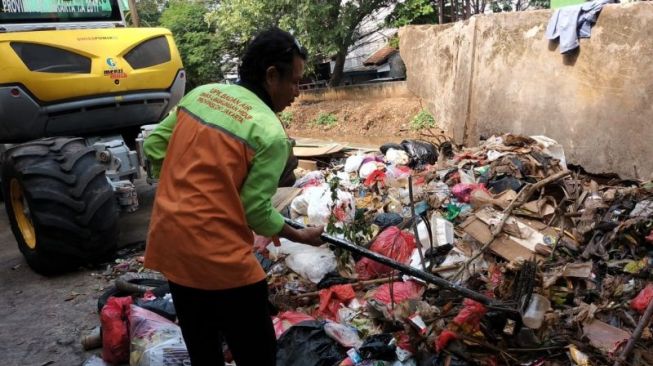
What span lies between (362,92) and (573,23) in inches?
293

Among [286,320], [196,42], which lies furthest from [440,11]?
[286,320]

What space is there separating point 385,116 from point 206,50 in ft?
28.0

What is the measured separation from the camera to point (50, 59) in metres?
4.52

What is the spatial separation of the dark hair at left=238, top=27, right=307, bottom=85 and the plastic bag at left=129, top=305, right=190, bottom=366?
1597 mm

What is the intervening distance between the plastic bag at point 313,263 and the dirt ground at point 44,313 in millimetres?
1440

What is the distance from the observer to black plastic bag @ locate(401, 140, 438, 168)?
680 centimetres

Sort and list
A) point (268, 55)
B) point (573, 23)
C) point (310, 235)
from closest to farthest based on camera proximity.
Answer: point (268, 55) < point (310, 235) < point (573, 23)

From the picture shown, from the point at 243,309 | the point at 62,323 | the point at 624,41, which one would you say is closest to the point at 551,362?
the point at 243,309

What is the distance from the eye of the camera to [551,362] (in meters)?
2.66

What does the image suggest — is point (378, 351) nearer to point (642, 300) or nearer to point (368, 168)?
point (642, 300)

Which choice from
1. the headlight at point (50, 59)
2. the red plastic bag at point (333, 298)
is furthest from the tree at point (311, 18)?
the red plastic bag at point (333, 298)

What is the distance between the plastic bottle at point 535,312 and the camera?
2523 mm

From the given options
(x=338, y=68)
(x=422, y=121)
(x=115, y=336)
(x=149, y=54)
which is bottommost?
(x=422, y=121)

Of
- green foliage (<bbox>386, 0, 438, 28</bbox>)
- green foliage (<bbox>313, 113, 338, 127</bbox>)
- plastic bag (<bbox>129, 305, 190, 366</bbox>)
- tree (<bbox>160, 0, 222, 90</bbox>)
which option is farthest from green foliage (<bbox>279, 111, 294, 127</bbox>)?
plastic bag (<bbox>129, 305, 190, 366</bbox>)
